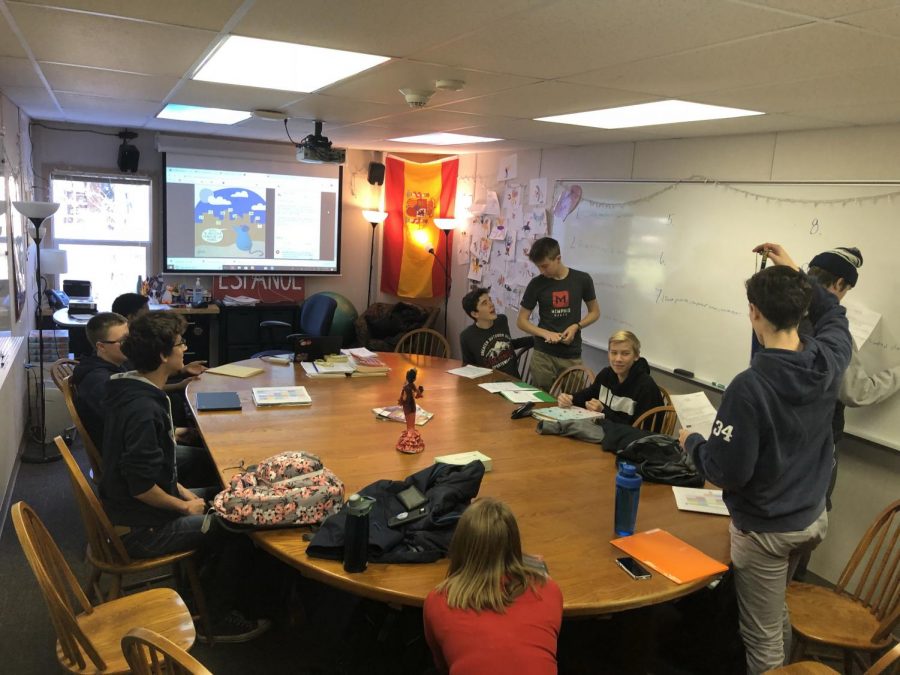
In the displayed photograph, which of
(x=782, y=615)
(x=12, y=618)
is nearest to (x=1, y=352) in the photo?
(x=12, y=618)

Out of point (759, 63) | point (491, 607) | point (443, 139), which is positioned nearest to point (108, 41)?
point (759, 63)

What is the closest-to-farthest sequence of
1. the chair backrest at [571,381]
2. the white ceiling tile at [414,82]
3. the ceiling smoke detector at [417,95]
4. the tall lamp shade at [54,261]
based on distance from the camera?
the white ceiling tile at [414,82], the ceiling smoke detector at [417,95], the chair backrest at [571,381], the tall lamp shade at [54,261]

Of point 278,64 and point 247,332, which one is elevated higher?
point 278,64

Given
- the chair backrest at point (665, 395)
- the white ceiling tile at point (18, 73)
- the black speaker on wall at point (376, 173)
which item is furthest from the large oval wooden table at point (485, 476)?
the black speaker on wall at point (376, 173)

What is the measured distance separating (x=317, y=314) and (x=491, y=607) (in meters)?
4.73

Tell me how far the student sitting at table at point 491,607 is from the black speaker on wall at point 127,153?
17.8 feet

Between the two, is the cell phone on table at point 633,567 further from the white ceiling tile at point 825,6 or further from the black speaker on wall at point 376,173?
the black speaker on wall at point 376,173

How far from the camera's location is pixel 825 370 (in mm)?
1870

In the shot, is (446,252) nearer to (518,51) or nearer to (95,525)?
(518,51)

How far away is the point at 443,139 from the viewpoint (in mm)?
5219

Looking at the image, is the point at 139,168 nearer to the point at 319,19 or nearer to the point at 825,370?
the point at 319,19

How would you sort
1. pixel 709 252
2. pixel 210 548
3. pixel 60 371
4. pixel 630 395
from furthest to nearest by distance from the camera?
pixel 709 252 → pixel 60 371 → pixel 630 395 → pixel 210 548

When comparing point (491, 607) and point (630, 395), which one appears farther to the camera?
point (630, 395)

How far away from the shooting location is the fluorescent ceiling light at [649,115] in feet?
9.68
